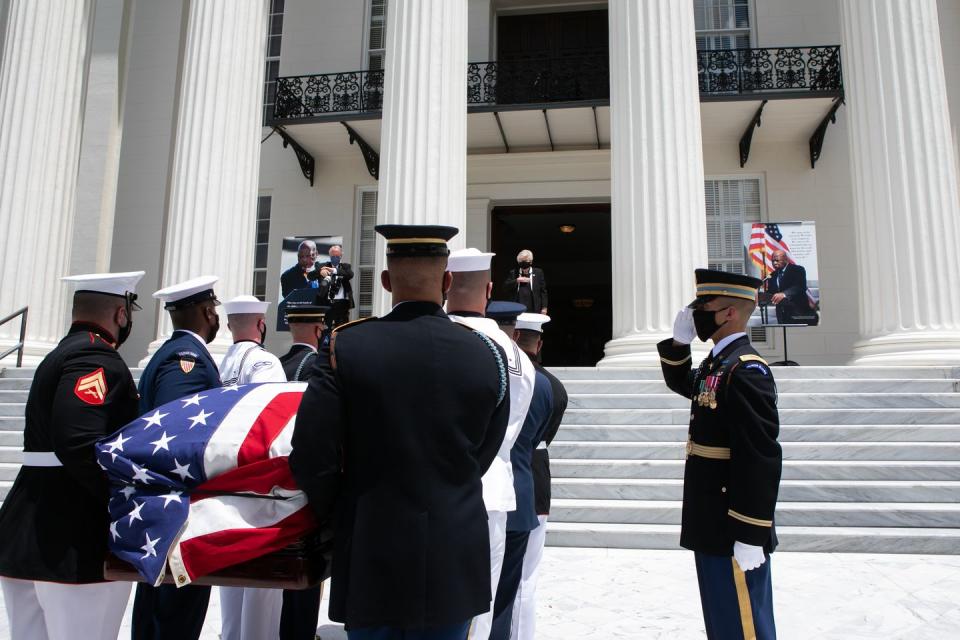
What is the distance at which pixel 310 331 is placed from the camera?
210 inches

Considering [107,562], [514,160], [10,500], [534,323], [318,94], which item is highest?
[318,94]

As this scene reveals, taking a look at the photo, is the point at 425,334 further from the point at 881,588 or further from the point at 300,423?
the point at 881,588

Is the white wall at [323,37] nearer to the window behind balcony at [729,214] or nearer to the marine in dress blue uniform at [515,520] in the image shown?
the window behind balcony at [729,214]

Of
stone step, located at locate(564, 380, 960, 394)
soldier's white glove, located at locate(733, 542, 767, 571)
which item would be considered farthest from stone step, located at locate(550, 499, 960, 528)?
soldier's white glove, located at locate(733, 542, 767, 571)

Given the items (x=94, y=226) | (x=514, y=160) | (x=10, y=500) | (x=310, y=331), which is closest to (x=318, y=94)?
(x=514, y=160)

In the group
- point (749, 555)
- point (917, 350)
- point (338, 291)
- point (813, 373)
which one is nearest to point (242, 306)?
point (749, 555)

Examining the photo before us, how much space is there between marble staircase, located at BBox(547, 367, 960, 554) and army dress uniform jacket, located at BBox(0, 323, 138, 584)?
442cm

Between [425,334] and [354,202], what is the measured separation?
15142 millimetres

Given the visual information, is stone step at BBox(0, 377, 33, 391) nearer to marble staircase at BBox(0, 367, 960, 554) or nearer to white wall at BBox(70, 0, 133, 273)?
marble staircase at BBox(0, 367, 960, 554)

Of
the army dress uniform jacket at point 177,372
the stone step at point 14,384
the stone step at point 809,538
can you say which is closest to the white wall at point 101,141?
the stone step at point 14,384

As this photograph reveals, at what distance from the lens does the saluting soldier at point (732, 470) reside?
275 cm

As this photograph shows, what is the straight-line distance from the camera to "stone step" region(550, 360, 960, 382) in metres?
9.04

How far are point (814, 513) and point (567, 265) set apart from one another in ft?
60.3

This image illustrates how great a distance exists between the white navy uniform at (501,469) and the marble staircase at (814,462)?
12.4ft
